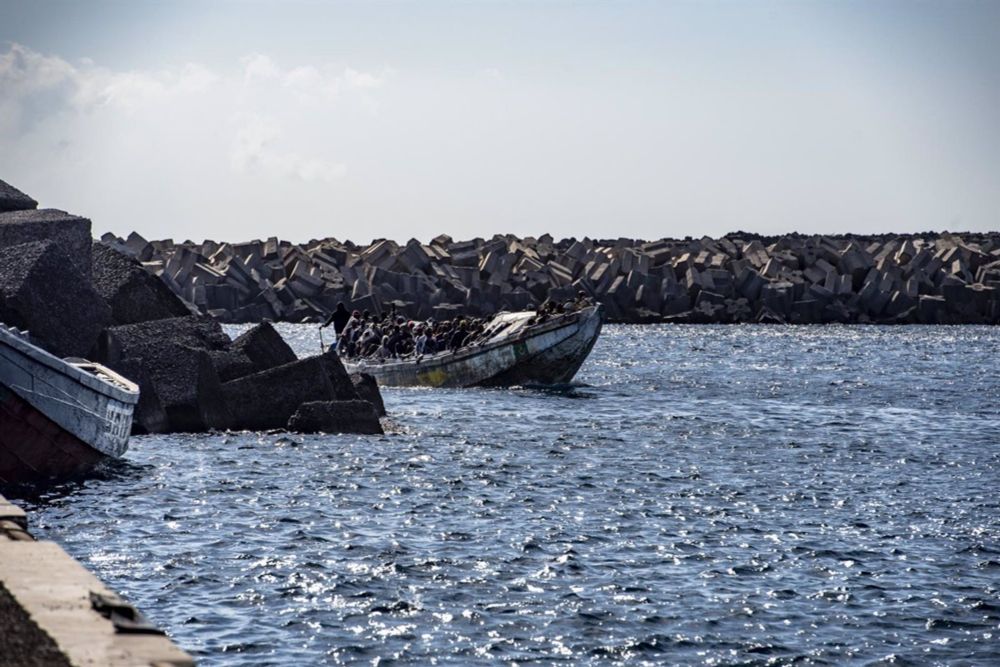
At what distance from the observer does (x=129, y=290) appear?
27.4 meters

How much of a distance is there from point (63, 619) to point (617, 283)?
7497 centimetres

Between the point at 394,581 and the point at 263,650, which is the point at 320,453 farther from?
the point at 263,650

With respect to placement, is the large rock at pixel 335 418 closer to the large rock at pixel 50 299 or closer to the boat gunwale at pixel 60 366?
the large rock at pixel 50 299

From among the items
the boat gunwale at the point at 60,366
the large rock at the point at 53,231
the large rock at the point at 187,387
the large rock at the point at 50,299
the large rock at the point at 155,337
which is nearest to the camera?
the boat gunwale at the point at 60,366

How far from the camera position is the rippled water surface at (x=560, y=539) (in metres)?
12.3

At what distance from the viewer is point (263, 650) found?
11.6 metres

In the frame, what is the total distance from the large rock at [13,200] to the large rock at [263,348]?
496 cm

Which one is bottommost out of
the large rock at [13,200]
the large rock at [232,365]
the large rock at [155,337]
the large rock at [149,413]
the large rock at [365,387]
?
the large rock at [149,413]

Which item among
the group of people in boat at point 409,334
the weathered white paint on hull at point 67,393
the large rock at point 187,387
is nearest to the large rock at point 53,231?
the large rock at point 187,387

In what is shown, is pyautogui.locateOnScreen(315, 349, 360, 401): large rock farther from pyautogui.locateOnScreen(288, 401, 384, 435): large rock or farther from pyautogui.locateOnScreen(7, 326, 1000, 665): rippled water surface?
pyautogui.locateOnScreen(7, 326, 1000, 665): rippled water surface

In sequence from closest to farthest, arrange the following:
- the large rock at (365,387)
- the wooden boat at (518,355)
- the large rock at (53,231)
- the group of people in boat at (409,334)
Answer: the large rock at (53,231) < the large rock at (365,387) < the wooden boat at (518,355) < the group of people in boat at (409,334)

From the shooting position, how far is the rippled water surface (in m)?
12.3

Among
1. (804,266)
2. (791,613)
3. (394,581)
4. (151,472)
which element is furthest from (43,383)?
(804,266)

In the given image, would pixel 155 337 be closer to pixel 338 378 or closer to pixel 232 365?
pixel 232 365
